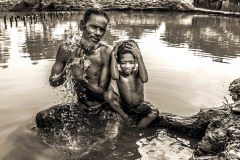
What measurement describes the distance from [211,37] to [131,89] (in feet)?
40.1

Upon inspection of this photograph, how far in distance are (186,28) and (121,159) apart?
16.4 m

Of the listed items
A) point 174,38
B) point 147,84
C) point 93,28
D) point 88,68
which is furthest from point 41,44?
point 93,28

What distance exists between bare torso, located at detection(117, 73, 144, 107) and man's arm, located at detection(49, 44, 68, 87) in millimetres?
928

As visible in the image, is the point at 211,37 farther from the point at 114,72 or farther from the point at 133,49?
the point at 114,72

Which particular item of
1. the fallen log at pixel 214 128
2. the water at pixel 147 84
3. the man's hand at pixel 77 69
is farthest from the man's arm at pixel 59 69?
the fallen log at pixel 214 128

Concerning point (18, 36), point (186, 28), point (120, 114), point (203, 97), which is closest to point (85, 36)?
point (120, 114)

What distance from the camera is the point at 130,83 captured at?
5.12m

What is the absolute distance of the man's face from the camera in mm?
5027

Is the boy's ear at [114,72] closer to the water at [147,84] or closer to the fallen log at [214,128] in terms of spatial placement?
the water at [147,84]

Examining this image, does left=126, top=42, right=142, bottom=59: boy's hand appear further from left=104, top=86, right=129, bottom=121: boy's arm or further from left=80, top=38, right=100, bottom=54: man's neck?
left=104, top=86, right=129, bottom=121: boy's arm

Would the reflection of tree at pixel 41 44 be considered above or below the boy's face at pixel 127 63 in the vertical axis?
below

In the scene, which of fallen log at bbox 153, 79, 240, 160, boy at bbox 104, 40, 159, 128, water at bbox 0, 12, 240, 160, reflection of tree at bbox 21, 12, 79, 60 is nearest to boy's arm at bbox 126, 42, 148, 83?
boy at bbox 104, 40, 159, 128

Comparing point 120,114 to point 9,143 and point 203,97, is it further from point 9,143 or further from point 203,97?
point 203,97

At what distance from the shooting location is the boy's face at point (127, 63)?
4932 mm
